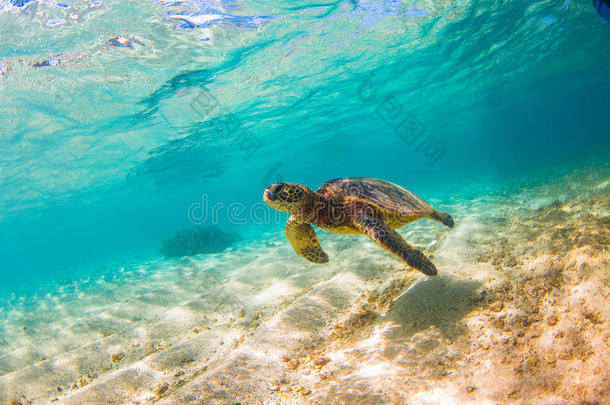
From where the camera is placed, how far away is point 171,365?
2.77 meters

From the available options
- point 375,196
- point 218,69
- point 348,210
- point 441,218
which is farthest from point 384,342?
point 218,69

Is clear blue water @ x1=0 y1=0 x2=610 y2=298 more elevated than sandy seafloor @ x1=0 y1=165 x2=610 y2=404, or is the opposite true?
clear blue water @ x1=0 y1=0 x2=610 y2=298

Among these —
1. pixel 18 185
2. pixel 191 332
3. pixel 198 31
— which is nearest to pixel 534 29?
pixel 198 31

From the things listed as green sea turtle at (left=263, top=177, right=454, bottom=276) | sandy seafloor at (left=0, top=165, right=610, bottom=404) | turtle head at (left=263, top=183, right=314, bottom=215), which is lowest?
sandy seafloor at (left=0, top=165, right=610, bottom=404)

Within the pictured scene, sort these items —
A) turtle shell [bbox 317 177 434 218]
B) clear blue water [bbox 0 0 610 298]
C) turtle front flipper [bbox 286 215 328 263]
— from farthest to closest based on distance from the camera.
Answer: clear blue water [bbox 0 0 610 298]
turtle front flipper [bbox 286 215 328 263]
turtle shell [bbox 317 177 434 218]

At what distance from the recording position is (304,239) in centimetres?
432

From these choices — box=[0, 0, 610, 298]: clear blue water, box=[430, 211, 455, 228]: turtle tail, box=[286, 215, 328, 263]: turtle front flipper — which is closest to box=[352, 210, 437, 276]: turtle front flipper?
box=[286, 215, 328, 263]: turtle front flipper

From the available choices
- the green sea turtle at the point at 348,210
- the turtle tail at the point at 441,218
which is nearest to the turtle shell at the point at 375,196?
the green sea turtle at the point at 348,210

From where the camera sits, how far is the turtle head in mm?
3266

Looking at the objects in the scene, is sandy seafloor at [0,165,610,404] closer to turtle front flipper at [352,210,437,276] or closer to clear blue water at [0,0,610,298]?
turtle front flipper at [352,210,437,276]

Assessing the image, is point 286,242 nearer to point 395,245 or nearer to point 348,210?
point 348,210

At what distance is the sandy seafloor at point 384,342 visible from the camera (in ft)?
5.49

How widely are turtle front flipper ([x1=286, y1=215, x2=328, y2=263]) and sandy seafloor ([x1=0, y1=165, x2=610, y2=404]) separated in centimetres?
58

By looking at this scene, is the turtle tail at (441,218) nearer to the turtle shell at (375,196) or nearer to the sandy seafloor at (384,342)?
the turtle shell at (375,196)
